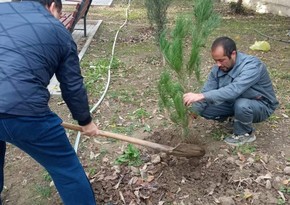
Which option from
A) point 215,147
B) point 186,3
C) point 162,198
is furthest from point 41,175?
point 186,3

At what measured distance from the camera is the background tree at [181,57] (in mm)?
3225

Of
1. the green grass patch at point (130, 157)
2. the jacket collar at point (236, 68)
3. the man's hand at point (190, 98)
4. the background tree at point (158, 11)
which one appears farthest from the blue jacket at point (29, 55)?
the background tree at point (158, 11)

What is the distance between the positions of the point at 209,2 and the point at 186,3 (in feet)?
25.8

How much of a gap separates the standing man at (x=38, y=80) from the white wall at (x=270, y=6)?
27.5 feet

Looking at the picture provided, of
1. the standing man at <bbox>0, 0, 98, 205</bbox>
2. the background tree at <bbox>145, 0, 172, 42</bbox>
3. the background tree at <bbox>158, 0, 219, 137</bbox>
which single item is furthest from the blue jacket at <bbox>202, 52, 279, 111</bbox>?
the background tree at <bbox>145, 0, 172, 42</bbox>

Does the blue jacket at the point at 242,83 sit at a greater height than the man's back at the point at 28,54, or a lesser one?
lesser

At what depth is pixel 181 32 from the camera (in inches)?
134

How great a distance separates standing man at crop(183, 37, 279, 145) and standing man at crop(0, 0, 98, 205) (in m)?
1.18

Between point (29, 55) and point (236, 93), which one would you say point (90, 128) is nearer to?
point (29, 55)

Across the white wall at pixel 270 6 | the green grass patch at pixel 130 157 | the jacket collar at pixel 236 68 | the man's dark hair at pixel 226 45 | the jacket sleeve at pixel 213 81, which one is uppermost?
the man's dark hair at pixel 226 45

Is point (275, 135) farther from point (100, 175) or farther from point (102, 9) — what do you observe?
point (102, 9)

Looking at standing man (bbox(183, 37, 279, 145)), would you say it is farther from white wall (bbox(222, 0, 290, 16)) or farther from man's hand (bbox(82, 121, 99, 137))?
white wall (bbox(222, 0, 290, 16))

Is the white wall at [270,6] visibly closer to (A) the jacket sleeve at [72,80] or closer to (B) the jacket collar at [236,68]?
(B) the jacket collar at [236,68]

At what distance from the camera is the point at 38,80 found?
90.9 inches
